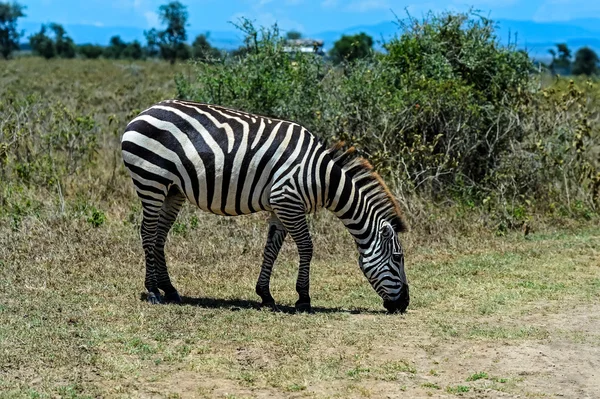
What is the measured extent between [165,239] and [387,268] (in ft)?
7.48

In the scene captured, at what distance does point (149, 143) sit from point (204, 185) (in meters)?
0.65

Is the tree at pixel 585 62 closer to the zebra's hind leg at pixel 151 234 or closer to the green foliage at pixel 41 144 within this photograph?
the green foliage at pixel 41 144

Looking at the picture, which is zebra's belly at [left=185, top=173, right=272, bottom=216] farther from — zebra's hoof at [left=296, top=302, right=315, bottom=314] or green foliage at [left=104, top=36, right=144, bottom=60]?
green foliage at [left=104, top=36, right=144, bottom=60]

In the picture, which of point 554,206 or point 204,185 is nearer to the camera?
point 204,185

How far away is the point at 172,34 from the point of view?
54.8 m

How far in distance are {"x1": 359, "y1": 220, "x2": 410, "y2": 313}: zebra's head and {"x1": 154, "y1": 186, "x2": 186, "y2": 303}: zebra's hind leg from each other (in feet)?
6.47

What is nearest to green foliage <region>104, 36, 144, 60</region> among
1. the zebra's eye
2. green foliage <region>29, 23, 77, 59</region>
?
green foliage <region>29, 23, 77, 59</region>

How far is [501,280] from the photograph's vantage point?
915 cm

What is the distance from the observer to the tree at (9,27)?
59.4m

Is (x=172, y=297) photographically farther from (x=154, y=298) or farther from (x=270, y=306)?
(x=270, y=306)

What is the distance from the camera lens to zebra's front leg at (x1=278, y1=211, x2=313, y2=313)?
7711mm

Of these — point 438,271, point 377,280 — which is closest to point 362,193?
point 377,280

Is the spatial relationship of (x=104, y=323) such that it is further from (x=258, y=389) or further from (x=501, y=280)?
(x=501, y=280)

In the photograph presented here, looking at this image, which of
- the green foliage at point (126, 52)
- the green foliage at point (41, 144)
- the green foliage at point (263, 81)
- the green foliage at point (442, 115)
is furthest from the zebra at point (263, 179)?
the green foliage at point (126, 52)
